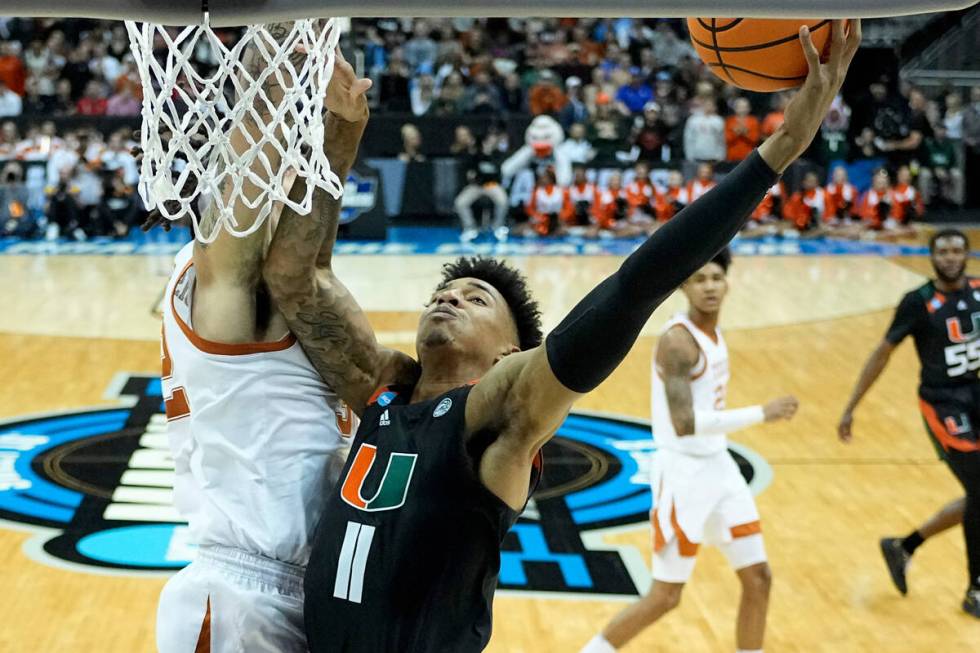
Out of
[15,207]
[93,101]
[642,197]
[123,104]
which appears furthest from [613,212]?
[15,207]

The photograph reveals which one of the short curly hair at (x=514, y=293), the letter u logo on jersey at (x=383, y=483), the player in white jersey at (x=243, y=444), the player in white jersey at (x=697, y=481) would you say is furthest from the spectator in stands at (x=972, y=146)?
the letter u logo on jersey at (x=383, y=483)

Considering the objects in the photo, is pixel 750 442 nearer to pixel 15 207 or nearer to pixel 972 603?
pixel 972 603

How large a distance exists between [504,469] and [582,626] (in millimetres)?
3182

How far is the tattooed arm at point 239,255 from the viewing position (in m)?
3.15

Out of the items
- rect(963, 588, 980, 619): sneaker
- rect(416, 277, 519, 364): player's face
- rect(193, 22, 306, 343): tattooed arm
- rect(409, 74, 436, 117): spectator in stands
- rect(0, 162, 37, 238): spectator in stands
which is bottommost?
rect(0, 162, 37, 238): spectator in stands

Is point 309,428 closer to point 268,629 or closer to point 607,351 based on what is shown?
point 268,629

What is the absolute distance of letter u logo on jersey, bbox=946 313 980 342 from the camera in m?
6.33

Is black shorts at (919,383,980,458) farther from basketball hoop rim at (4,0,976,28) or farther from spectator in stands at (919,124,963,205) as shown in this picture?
spectator in stands at (919,124,963,205)

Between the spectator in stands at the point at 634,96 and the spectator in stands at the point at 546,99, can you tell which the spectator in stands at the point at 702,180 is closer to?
the spectator in stands at the point at 634,96

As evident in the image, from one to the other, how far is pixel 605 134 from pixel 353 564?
54.4 feet

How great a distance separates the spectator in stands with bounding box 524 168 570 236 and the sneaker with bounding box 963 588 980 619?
493 inches

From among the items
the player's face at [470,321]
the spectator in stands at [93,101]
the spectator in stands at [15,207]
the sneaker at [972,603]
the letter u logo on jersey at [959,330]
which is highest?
the player's face at [470,321]

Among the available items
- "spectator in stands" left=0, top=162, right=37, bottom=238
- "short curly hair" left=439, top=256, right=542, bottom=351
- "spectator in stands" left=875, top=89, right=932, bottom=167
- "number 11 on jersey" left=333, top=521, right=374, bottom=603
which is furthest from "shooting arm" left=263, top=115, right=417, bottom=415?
"spectator in stands" left=875, top=89, right=932, bottom=167

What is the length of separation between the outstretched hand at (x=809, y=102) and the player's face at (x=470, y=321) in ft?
3.63
